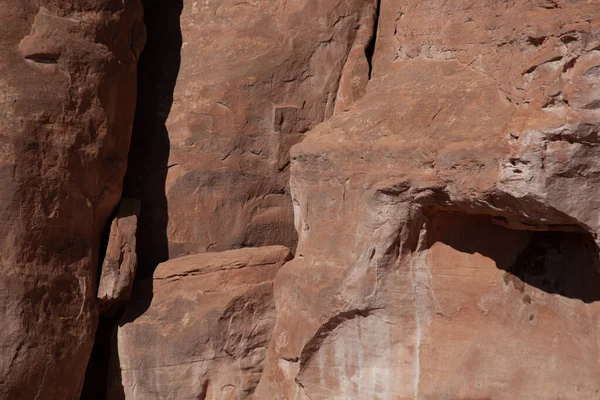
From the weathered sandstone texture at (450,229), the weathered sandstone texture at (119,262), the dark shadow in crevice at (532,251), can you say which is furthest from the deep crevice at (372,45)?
the weathered sandstone texture at (119,262)

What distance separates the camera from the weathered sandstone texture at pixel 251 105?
199 inches

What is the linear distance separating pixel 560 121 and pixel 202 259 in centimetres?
231

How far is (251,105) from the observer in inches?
200

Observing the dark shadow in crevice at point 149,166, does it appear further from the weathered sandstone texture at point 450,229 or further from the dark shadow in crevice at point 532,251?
the dark shadow in crevice at point 532,251

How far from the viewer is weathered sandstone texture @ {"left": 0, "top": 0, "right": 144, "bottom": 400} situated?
429 cm

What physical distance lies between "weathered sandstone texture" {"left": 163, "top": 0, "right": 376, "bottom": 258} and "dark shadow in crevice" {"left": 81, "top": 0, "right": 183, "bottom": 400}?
0.23 feet

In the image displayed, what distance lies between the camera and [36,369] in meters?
4.35

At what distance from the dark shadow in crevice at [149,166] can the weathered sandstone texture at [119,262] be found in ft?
0.53

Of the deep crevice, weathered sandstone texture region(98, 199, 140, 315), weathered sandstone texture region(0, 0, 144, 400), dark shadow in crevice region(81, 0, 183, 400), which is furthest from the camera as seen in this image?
the deep crevice

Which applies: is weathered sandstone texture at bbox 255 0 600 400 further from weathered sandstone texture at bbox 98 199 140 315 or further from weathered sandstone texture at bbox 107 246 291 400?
weathered sandstone texture at bbox 98 199 140 315

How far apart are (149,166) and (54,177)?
31.4 inches

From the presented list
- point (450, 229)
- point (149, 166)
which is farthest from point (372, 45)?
point (149, 166)

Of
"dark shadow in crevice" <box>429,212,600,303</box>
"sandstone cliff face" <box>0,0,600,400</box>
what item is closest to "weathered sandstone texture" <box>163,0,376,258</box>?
"sandstone cliff face" <box>0,0,600,400</box>

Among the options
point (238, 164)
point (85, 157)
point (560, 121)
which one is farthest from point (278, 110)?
point (560, 121)
